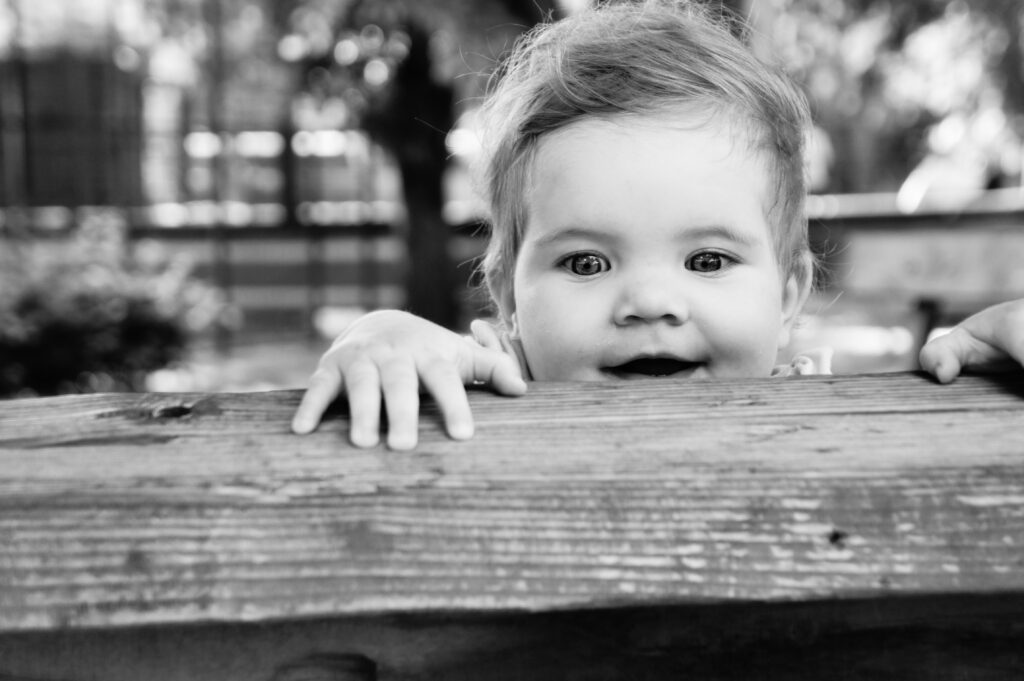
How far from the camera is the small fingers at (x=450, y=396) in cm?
89

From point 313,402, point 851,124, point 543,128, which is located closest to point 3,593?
point 313,402

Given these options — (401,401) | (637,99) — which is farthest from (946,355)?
(637,99)

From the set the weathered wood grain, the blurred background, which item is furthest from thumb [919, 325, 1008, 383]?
the blurred background

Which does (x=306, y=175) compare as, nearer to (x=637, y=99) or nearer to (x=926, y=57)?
(x=926, y=57)

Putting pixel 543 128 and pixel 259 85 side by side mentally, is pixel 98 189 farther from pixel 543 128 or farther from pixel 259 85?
pixel 543 128

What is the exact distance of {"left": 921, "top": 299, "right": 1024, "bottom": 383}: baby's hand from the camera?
117 centimetres

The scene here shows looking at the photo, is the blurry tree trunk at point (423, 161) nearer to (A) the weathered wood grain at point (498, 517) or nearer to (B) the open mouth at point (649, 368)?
(B) the open mouth at point (649, 368)

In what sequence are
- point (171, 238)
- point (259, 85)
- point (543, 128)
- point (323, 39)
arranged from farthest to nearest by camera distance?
point (171, 238), point (259, 85), point (323, 39), point (543, 128)

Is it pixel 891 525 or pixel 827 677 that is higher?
pixel 891 525

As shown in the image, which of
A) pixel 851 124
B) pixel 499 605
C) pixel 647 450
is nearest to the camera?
pixel 499 605

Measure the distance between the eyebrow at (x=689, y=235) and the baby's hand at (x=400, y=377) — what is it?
521 mm

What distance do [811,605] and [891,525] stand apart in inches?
3.3

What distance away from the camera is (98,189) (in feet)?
50.0

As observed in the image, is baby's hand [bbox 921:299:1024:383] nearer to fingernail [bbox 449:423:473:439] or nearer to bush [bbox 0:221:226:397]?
fingernail [bbox 449:423:473:439]
